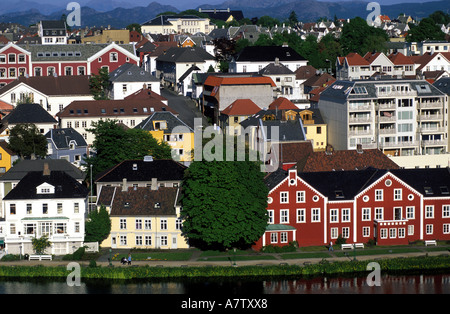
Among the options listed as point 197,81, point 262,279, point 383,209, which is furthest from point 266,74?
point 262,279

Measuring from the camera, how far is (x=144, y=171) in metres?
51.1

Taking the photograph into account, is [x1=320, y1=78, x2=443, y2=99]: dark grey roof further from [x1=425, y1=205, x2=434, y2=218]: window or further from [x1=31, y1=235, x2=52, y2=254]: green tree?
[x1=31, y1=235, x2=52, y2=254]: green tree

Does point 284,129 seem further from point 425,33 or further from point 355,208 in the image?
point 425,33

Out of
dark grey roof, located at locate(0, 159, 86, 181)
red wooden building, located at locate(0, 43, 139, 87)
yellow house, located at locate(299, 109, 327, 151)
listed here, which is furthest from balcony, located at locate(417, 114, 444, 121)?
red wooden building, located at locate(0, 43, 139, 87)

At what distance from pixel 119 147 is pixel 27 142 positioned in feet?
23.5

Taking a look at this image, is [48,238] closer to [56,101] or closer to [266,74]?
[56,101]

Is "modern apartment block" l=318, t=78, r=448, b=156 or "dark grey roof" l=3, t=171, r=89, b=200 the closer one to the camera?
"dark grey roof" l=3, t=171, r=89, b=200

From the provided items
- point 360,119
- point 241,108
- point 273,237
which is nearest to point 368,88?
point 360,119

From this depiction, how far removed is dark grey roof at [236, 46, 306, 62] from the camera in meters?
90.1

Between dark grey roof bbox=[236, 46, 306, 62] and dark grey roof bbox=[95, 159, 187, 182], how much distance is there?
39889mm

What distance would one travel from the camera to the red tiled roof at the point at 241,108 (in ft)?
233

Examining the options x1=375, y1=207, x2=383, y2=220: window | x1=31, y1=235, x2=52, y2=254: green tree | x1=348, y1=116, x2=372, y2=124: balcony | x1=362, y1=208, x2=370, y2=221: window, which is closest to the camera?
x1=31, y1=235, x2=52, y2=254: green tree

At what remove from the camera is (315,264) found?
43.1 metres
